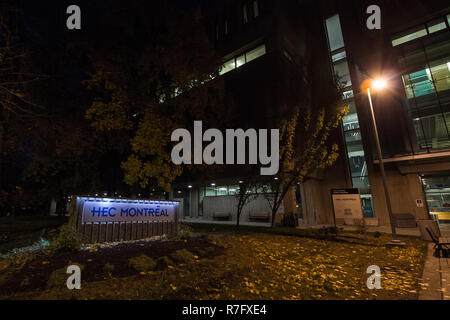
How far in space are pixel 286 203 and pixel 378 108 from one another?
462 inches

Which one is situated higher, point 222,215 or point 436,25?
point 436,25

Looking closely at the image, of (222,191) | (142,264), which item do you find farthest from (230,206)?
(142,264)

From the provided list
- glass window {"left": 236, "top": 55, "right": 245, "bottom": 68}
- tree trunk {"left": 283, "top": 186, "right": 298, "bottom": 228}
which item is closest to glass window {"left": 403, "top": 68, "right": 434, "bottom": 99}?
tree trunk {"left": 283, "top": 186, "right": 298, "bottom": 228}

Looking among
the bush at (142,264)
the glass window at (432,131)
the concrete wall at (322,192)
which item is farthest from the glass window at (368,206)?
the bush at (142,264)

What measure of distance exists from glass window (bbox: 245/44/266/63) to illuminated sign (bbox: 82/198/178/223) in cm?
1937

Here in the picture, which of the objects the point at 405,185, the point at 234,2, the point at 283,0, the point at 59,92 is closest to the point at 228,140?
the point at 59,92

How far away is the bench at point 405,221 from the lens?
15.2 m

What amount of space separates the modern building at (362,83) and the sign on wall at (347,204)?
7498 mm

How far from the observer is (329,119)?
12930 millimetres

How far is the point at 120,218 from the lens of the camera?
833cm

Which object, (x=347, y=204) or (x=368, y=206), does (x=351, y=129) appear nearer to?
(x=368, y=206)

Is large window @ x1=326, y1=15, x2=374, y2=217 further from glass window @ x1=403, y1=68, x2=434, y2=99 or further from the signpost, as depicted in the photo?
the signpost

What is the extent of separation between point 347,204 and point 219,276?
9.20 m
